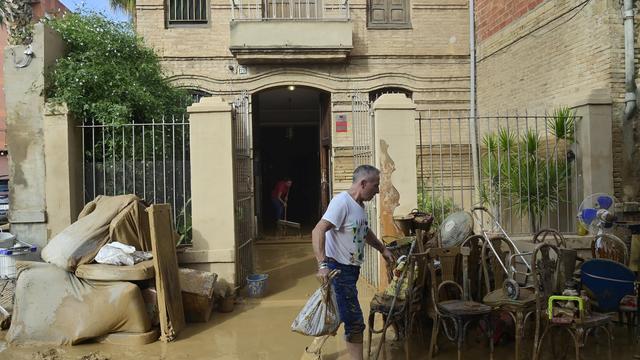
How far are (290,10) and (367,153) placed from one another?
21.2ft

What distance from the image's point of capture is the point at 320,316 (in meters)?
3.98

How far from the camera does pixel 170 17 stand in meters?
12.5

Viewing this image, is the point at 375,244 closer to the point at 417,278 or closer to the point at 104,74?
the point at 417,278

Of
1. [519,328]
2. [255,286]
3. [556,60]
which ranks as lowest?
[255,286]

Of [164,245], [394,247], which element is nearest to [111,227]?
[164,245]

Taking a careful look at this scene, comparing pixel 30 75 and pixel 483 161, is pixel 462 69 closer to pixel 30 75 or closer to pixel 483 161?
pixel 483 161

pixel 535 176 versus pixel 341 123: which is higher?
pixel 341 123

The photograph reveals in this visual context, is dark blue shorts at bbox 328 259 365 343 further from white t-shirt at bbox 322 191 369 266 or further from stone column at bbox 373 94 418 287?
stone column at bbox 373 94 418 287

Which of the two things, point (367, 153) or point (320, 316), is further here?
point (367, 153)

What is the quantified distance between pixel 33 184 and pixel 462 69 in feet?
33.2

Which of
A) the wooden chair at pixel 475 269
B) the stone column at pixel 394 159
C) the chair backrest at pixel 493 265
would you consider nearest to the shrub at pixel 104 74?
the stone column at pixel 394 159

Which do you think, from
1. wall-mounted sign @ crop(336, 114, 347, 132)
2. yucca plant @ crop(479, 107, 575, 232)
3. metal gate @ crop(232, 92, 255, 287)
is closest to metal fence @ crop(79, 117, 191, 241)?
metal gate @ crop(232, 92, 255, 287)

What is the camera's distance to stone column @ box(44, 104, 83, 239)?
22.0ft

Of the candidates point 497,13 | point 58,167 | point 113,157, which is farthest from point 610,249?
point 497,13
